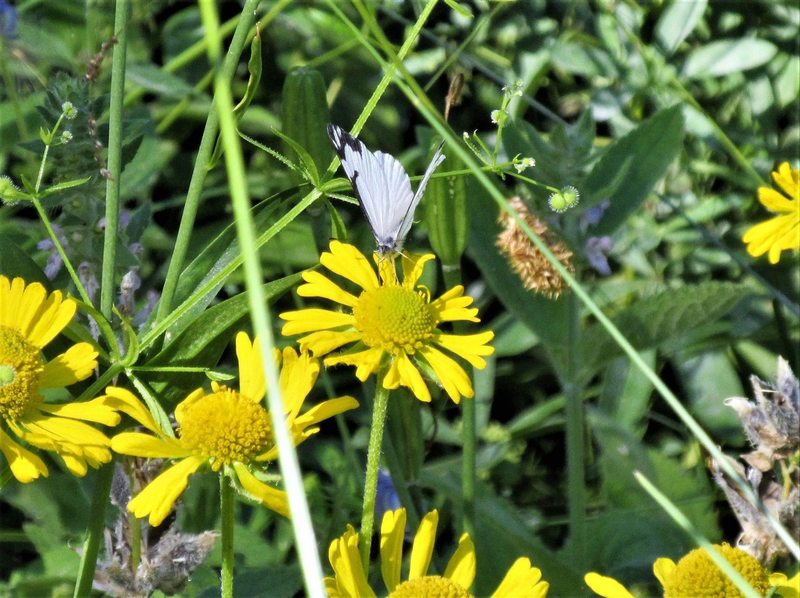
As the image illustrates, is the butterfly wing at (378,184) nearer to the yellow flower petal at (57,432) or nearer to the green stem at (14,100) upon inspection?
the yellow flower petal at (57,432)

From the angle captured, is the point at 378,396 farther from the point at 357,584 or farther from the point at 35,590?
the point at 35,590

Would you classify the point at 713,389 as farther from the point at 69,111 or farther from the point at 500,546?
the point at 69,111

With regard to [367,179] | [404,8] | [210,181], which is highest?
[404,8]

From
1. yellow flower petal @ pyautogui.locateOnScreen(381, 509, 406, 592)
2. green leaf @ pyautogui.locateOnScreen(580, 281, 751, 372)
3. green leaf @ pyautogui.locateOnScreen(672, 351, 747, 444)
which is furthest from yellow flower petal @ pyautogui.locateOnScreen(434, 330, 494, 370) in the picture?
green leaf @ pyautogui.locateOnScreen(672, 351, 747, 444)

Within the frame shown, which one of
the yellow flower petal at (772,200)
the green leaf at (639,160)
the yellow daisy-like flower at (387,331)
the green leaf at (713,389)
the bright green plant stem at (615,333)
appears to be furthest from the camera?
the green leaf at (713,389)

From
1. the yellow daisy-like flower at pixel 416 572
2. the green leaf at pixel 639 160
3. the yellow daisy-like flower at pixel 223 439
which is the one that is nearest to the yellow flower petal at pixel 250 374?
the yellow daisy-like flower at pixel 223 439

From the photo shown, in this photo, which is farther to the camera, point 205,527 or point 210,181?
point 210,181

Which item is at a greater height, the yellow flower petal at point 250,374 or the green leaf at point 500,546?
the yellow flower petal at point 250,374

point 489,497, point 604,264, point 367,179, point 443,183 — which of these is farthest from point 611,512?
point 367,179
